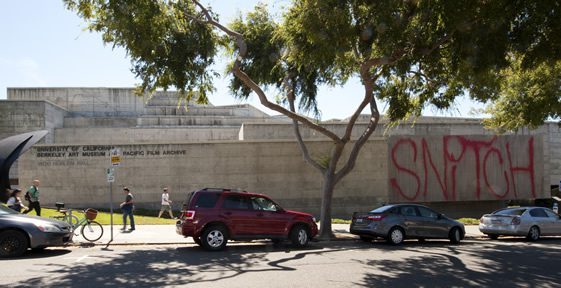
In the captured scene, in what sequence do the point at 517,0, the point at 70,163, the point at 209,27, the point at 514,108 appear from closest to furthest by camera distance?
1. the point at 517,0
2. the point at 209,27
3. the point at 514,108
4. the point at 70,163

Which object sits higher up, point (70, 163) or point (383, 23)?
point (383, 23)

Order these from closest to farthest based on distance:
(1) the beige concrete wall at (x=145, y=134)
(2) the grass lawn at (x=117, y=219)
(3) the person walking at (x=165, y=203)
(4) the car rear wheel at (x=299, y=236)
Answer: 1. (4) the car rear wheel at (x=299, y=236)
2. (2) the grass lawn at (x=117, y=219)
3. (3) the person walking at (x=165, y=203)
4. (1) the beige concrete wall at (x=145, y=134)

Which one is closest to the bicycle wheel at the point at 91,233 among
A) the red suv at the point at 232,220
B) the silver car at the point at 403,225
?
the red suv at the point at 232,220

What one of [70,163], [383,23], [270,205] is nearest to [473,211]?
A: [270,205]

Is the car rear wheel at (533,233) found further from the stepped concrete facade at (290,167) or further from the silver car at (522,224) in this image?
the stepped concrete facade at (290,167)

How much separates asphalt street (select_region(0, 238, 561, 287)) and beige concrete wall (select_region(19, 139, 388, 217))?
29.6 feet

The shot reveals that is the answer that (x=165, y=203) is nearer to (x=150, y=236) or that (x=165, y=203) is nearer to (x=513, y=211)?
(x=150, y=236)

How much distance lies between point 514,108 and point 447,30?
11353 millimetres

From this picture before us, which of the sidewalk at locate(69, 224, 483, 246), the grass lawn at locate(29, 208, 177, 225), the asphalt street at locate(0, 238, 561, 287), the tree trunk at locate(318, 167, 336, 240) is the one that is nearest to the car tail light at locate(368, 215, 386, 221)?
the asphalt street at locate(0, 238, 561, 287)

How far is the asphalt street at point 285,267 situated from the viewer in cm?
965

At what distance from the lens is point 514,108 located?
22500 millimetres

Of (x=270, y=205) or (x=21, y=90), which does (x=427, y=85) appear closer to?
(x=270, y=205)

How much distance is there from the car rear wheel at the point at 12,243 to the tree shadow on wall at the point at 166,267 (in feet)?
5.81

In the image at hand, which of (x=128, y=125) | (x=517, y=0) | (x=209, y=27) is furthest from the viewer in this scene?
(x=128, y=125)
